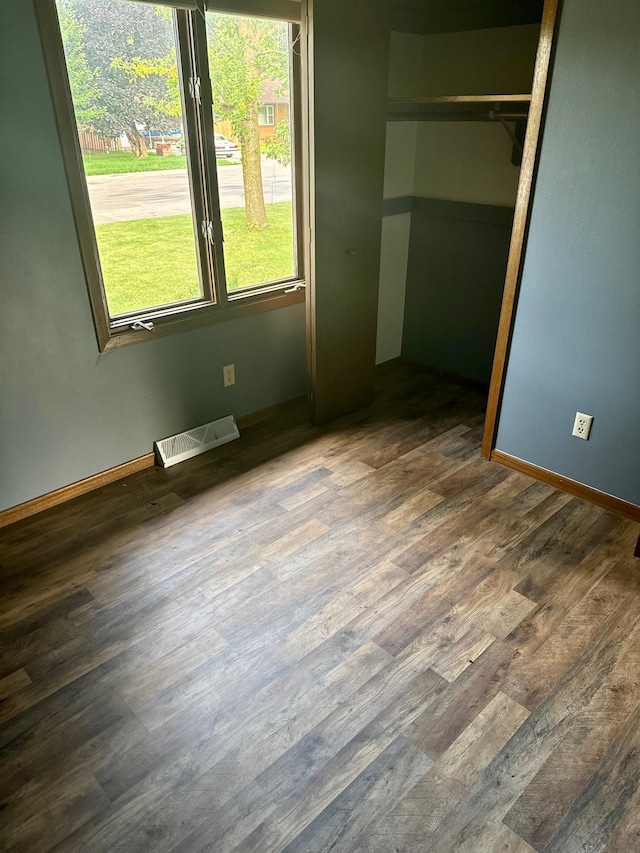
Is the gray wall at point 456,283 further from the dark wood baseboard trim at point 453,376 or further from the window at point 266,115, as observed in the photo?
the window at point 266,115

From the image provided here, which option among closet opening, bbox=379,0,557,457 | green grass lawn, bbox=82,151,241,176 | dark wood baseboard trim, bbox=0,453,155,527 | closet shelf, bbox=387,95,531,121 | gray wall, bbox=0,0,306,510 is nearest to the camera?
gray wall, bbox=0,0,306,510

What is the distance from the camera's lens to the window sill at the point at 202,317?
2623 mm

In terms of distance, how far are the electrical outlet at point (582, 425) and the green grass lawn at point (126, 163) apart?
82.2 inches

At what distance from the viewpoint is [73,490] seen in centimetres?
269

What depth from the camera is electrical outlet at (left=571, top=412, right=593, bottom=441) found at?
101 inches

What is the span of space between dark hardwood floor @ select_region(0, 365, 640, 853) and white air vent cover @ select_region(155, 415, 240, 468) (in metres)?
0.11

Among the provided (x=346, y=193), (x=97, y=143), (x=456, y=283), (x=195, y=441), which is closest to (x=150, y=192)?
(x=97, y=143)

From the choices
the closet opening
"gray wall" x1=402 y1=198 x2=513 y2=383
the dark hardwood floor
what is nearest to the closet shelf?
the closet opening

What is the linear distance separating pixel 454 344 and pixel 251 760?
9.41 feet

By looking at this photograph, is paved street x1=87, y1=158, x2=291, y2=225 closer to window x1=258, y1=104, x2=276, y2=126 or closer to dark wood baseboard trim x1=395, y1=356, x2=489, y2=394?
window x1=258, y1=104, x2=276, y2=126

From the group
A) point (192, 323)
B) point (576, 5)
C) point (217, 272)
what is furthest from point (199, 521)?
point (576, 5)

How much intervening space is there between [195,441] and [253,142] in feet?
4.92

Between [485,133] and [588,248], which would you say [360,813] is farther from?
[485,133]

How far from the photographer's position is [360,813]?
147 centimetres
